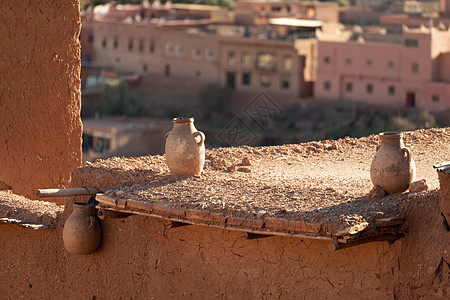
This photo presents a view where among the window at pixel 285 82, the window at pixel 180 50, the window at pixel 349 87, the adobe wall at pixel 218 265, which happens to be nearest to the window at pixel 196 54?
the window at pixel 180 50

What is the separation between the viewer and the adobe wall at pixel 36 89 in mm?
8930

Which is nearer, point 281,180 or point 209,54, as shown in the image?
point 281,180

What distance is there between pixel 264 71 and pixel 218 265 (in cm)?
3366

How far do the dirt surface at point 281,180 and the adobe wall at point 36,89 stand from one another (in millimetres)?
1473

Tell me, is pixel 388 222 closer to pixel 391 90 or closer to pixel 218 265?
pixel 218 265

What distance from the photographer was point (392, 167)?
642cm

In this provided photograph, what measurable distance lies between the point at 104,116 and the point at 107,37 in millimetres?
9158

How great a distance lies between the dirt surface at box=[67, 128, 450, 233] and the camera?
6211mm

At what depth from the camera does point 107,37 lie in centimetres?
4506

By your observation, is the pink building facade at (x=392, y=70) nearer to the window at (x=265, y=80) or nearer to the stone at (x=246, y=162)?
the window at (x=265, y=80)

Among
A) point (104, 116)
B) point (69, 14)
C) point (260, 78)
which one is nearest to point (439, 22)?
point (260, 78)

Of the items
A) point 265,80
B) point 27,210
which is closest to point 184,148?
point 27,210

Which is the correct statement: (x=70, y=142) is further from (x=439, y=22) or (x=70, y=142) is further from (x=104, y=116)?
(x=439, y=22)

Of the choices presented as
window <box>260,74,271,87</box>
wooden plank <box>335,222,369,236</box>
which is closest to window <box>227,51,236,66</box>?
window <box>260,74,271,87</box>
